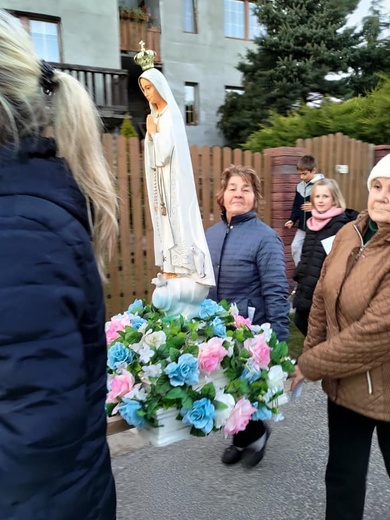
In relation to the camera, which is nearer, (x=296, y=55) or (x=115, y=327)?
(x=115, y=327)

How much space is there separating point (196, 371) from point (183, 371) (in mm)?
56

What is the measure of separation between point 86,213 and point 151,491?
7.11ft

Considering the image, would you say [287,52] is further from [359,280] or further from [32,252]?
[32,252]

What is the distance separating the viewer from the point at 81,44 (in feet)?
40.4

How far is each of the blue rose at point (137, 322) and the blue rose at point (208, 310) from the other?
0.27 m

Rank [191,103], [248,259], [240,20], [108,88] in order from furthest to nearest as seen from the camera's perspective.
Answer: [240,20]
[191,103]
[108,88]
[248,259]

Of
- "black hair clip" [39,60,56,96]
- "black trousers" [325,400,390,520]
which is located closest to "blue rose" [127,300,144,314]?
"black trousers" [325,400,390,520]

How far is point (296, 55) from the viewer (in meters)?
14.0

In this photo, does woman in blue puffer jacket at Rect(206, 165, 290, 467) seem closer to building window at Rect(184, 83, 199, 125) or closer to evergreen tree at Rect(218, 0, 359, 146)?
evergreen tree at Rect(218, 0, 359, 146)

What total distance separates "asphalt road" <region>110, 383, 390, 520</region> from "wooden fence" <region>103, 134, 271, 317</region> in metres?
2.11

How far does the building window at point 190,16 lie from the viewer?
1475 centimetres

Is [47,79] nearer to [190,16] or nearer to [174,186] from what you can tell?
[174,186]

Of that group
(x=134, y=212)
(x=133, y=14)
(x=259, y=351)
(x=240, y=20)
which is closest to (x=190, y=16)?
(x=240, y=20)

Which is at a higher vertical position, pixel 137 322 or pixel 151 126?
pixel 151 126
